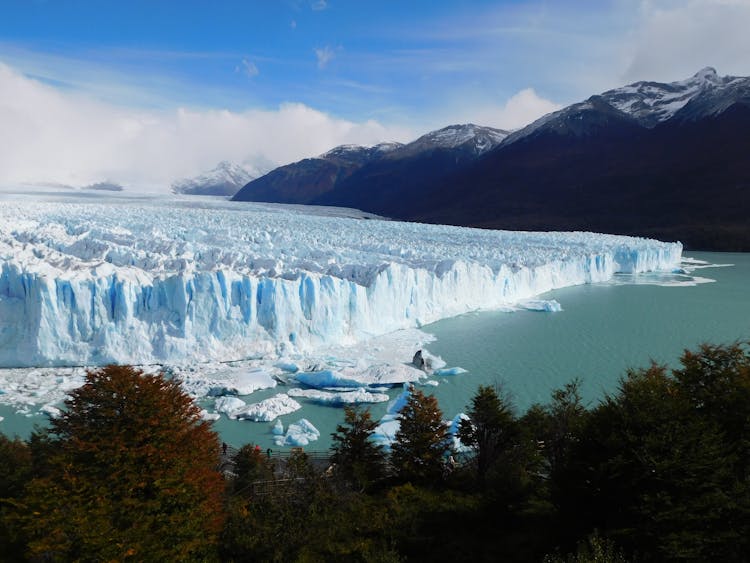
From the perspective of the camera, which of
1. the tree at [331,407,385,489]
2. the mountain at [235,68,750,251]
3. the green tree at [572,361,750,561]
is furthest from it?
the mountain at [235,68,750,251]

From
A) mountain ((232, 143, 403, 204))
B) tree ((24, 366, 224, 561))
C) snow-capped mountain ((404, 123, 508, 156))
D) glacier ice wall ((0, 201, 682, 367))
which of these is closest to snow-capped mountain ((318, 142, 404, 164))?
mountain ((232, 143, 403, 204))

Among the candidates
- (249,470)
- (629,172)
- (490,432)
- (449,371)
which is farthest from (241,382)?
(629,172)

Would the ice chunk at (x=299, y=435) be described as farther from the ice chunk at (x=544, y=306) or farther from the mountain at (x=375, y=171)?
the mountain at (x=375, y=171)

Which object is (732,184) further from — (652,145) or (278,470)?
(278,470)

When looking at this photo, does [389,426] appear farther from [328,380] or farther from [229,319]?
[229,319]

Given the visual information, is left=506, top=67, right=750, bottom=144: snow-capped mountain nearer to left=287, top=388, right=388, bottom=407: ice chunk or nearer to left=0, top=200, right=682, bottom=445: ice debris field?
left=0, top=200, right=682, bottom=445: ice debris field
